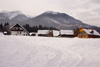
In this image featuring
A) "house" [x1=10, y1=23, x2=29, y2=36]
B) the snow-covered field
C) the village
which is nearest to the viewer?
the snow-covered field

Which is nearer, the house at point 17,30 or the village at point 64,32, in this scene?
the village at point 64,32

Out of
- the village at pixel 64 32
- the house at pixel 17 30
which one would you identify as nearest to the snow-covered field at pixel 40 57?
the village at pixel 64 32

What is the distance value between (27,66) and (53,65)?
2.27 m

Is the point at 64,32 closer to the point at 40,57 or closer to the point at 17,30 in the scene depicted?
the point at 17,30

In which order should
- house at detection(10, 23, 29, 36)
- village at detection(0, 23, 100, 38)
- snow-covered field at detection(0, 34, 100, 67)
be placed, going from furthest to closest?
1. house at detection(10, 23, 29, 36)
2. village at detection(0, 23, 100, 38)
3. snow-covered field at detection(0, 34, 100, 67)

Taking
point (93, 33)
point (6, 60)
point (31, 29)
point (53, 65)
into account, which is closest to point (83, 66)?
point (53, 65)

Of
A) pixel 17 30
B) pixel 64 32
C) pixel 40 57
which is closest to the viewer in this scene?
pixel 40 57

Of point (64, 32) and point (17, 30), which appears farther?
point (64, 32)

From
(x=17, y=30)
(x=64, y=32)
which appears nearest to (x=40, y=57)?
(x=17, y=30)

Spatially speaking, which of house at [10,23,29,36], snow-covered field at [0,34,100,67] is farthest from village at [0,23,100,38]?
snow-covered field at [0,34,100,67]

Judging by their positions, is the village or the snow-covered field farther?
the village

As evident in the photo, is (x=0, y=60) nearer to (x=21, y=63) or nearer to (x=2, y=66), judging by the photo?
(x=2, y=66)

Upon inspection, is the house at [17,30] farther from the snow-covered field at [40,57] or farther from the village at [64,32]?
the snow-covered field at [40,57]

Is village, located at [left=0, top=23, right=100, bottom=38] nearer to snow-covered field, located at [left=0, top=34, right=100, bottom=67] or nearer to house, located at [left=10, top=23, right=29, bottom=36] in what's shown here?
house, located at [left=10, top=23, right=29, bottom=36]
